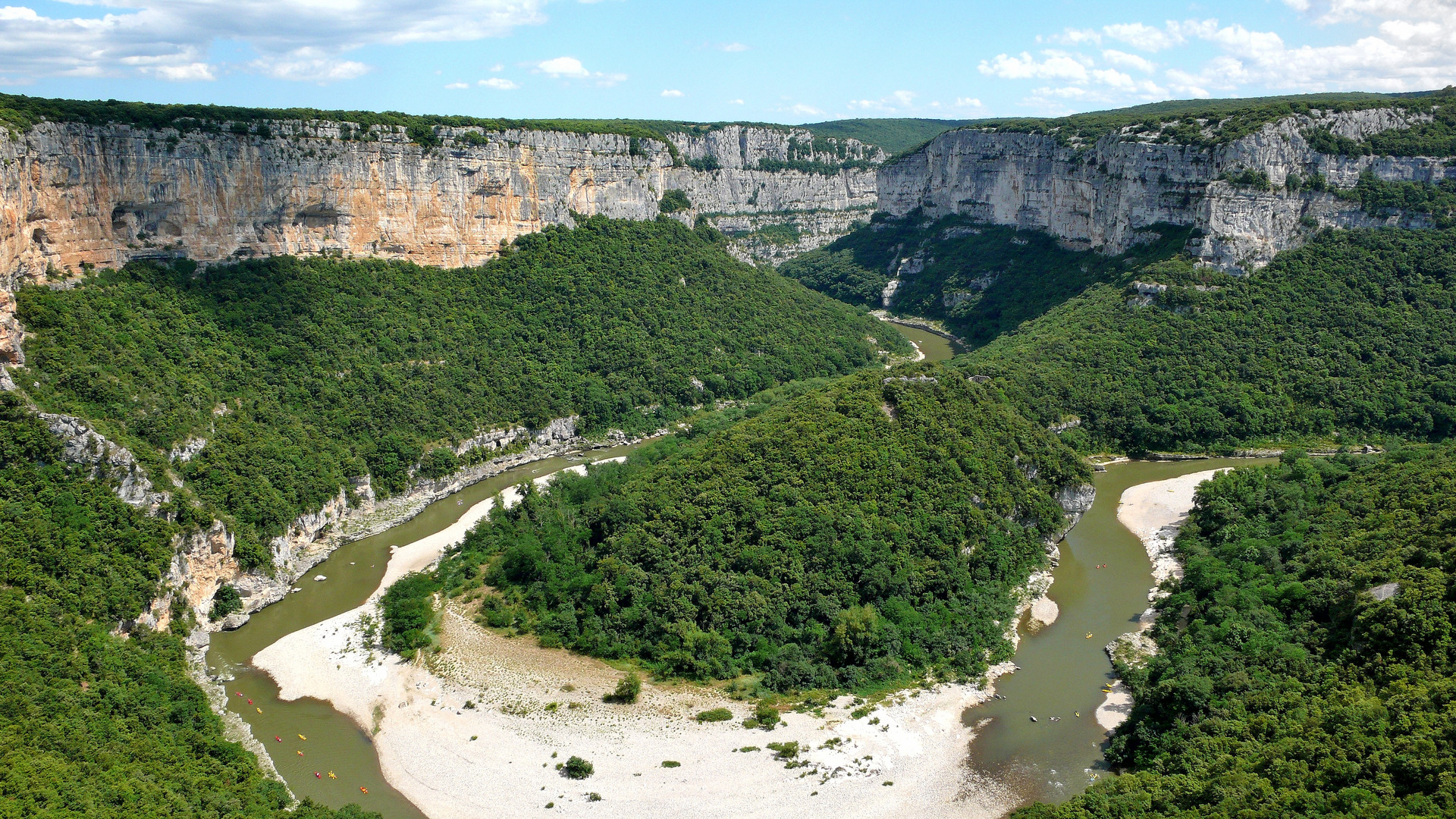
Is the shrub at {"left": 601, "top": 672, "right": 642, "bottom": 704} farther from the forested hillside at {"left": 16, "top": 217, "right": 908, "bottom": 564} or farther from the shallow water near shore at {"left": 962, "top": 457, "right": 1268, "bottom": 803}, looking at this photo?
the forested hillside at {"left": 16, "top": 217, "right": 908, "bottom": 564}

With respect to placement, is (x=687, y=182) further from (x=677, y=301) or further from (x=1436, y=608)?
(x=1436, y=608)

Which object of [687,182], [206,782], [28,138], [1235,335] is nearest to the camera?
[206,782]

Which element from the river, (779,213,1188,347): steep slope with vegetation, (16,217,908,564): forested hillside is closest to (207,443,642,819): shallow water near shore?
(16,217,908,564): forested hillside

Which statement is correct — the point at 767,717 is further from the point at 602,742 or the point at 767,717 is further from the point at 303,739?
the point at 303,739

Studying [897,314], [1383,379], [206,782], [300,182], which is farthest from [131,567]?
[897,314]

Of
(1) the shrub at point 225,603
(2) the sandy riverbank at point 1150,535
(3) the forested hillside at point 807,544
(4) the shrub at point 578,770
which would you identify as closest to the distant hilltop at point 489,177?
(1) the shrub at point 225,603

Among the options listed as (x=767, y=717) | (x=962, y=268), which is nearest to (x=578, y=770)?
(x=767, y=717)
